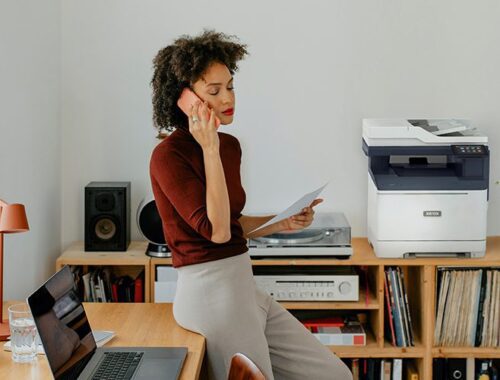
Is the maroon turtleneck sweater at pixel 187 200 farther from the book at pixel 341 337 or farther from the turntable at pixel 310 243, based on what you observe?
the book at pixel 341 337

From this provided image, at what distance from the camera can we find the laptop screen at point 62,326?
2.28 meters

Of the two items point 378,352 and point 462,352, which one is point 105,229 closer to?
point 378,352

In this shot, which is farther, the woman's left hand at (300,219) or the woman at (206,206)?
the woman's left hand at (300,219)

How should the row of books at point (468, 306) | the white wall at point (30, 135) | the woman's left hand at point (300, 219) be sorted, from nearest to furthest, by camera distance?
the woman's left hand at point (300, 219), the white wall at point (30, 135), the row of books at point (468, 306)

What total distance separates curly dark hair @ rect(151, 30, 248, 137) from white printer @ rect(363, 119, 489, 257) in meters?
1.24

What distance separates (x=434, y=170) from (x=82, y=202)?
1.60 meters

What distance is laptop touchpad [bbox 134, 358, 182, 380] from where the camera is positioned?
8.11 ft

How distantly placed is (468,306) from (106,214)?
1.60 m

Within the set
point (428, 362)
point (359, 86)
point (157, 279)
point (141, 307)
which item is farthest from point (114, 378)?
point (359, 86)

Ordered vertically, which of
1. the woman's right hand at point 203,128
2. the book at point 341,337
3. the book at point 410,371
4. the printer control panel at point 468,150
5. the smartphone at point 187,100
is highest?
the smartphone at point 187,100

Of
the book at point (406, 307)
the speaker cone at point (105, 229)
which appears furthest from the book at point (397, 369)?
the speaker cone at point (105, 229)

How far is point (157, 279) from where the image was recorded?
13.6ft

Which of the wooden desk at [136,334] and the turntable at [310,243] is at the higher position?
the turntable at [310,243]

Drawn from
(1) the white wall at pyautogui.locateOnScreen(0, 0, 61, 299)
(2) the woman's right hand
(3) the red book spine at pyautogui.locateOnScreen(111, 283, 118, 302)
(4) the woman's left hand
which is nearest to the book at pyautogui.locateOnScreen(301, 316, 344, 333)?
(3) the red book spine at pyautogui.locateOnScreen(111, 283, 118, 302)
